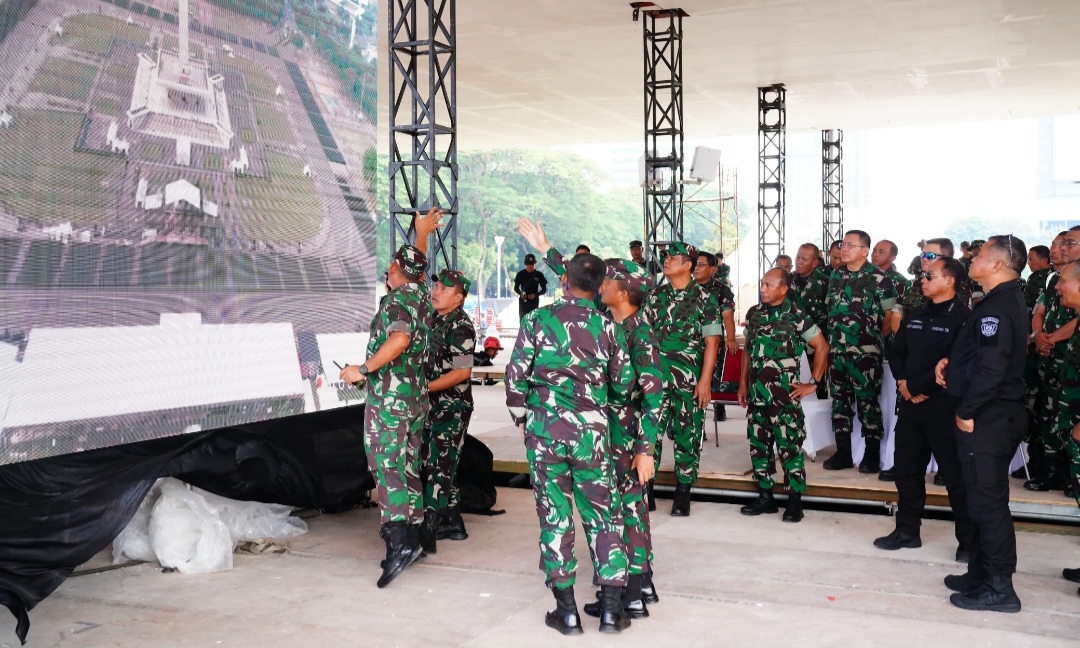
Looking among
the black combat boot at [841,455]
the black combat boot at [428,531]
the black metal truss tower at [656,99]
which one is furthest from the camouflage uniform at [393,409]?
the black metal truss tower at [656,99]

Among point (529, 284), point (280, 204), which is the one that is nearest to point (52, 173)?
point (280, 204)

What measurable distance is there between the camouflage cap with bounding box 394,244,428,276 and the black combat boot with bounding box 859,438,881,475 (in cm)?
387

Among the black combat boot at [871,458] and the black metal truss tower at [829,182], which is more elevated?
the black metal truss tower at [829,182]

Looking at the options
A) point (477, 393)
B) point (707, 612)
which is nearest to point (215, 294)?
point (707, 612)

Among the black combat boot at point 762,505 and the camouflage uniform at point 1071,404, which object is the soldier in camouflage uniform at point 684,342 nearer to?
the black combat boot at point 762,505

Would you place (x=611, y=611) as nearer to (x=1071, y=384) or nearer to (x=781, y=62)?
(x=1071, y=384)

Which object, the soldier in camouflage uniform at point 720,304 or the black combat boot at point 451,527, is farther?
the soldier in camouflage uniform at point 720,304

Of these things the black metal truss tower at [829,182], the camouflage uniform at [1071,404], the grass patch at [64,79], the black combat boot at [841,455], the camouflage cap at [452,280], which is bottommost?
the black combat boot at [841,455]

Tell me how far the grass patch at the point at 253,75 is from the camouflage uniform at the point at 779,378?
3.28m

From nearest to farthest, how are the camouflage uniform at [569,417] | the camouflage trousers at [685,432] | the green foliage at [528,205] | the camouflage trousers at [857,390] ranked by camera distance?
the camouflage uniform at [569,417], the camouflage trousers at [685,432], the camouflage trousers at [857,390], the green foliage at [528,205]

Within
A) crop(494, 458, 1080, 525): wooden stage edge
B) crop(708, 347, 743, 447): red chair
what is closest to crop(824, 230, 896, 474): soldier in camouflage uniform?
crop(494, 458, 1080, 525): wooden stage edge

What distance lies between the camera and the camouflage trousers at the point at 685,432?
21.6 feet

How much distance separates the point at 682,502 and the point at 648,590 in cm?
197

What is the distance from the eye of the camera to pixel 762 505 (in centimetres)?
671
